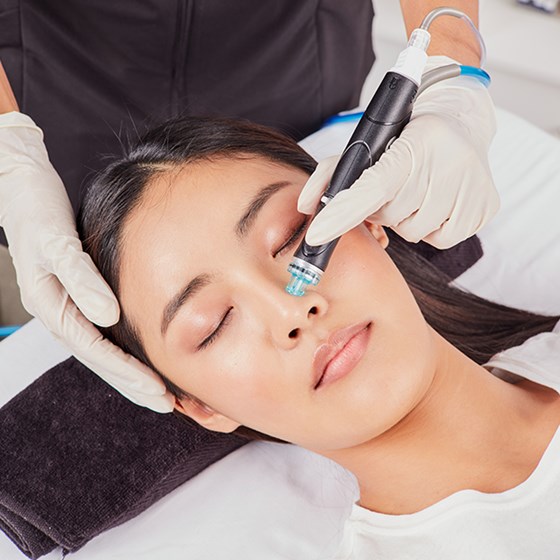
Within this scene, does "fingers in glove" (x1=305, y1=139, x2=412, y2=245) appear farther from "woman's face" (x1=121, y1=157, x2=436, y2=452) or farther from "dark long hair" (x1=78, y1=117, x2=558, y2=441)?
"dark long hair" (x1=78, y1=117, x2=558, y2=441)

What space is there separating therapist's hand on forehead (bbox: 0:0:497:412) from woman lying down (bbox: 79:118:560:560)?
0.05m

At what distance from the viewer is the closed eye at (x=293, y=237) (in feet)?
4.02

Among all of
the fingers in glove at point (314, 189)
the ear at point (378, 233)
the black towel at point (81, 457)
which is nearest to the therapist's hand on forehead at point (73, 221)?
the fingers in glove at point (314, 189)

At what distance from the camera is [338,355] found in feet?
3.92

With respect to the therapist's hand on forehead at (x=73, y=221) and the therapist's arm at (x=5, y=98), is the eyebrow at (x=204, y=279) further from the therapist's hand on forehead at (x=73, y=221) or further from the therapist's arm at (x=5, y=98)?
the therapist's arm at (x=5, y=98)

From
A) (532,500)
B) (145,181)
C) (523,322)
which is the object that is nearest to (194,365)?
(145,181)

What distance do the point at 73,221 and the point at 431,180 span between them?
0.56 metres

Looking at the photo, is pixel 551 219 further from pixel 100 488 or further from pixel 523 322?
pixel 100 488

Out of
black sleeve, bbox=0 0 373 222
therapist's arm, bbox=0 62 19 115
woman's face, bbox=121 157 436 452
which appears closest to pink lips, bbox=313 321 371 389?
woman's face, bbox=121 157 436 452

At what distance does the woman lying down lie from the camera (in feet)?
3.92

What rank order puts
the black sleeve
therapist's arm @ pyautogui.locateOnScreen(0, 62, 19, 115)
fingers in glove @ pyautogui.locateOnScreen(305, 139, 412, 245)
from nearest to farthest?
fingers in glove @ pyautogui.locateOnScreen(305, 139, 412, 245) → therapist's arm @ pyautogui.locateOnScreen(0, 62, 19, 115) → the black sleeve

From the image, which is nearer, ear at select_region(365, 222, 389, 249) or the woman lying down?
the woman lying down

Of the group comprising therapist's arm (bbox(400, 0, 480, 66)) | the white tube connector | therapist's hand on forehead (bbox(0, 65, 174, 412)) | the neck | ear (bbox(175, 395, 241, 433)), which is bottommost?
ear (bbox(175, 395, 241, 433))

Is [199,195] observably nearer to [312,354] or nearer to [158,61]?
[312,354]
